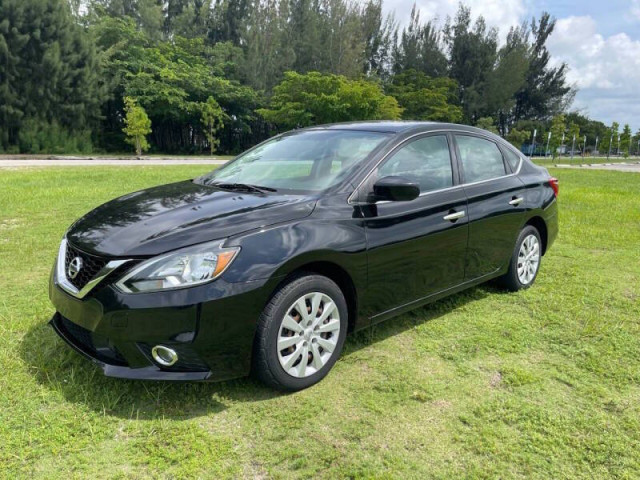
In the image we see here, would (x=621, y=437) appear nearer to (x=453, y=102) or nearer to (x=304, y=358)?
(x=304, y=358)

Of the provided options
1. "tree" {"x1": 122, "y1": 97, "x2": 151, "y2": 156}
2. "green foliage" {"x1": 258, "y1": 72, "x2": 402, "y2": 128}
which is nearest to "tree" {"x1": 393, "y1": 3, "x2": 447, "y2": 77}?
"green foliage" {"x1": 258, "y1": 72, "x2": 402, "y2": 128}

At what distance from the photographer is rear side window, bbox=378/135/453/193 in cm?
340

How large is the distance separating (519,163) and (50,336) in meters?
4.14

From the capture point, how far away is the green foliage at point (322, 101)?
3812cm

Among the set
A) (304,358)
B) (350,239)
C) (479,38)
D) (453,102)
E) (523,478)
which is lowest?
(523,478)

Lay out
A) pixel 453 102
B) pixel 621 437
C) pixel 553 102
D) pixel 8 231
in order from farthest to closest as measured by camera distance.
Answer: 1. pixel 553 102
2. pixel 453 102
3. pixel 8 231
4. pixel 621 437

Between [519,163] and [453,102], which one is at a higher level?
[453,102]

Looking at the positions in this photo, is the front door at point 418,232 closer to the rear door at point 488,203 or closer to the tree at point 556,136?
the rear door at point 488,203

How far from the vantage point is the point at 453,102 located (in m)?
56.3

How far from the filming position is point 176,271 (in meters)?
2.44

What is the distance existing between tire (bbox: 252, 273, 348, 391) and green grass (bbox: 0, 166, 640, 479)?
0.44 ft

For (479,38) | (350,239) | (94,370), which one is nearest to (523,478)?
(350,239)

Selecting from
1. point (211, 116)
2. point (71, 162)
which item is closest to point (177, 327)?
point (71, 162)

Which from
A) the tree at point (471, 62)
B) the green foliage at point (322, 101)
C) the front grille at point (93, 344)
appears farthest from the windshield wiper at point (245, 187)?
the tree at point (471, 62)
